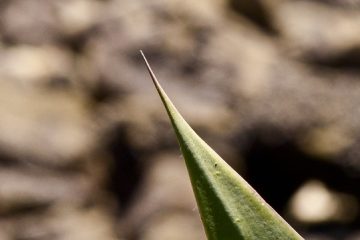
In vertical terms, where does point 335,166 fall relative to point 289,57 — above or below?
below

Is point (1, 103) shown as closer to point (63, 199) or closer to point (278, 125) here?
point (63, 199)

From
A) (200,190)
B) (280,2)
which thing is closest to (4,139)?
(280,2)

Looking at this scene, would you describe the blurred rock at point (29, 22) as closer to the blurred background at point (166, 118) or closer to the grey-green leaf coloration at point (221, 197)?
the blurred background at point (166, 118)

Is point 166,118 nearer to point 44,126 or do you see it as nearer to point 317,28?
point 44,126

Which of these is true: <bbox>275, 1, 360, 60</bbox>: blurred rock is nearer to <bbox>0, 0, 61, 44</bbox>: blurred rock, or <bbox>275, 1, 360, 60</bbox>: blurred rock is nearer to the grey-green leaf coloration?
<bbox>0, 0, 61, 44</bbox>: blurred rock

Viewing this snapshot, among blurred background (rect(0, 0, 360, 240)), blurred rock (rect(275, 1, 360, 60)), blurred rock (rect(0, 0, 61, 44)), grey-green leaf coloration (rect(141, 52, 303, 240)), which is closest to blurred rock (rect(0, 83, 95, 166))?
blurred background (rect(0, 0, 360, 240))
